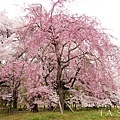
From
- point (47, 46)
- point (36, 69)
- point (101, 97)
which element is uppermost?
point (47, 46)

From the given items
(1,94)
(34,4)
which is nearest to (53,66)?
(34,4)

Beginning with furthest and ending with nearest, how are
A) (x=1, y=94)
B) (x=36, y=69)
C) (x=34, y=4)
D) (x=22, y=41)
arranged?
1. (x=1, y=94)
2. (x=22, y=41)
3. (x=34, y=4)
4. (x=36, y=69)

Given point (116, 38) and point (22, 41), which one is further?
point (22, 41)

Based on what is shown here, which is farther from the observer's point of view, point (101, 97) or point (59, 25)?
point (101, 97)

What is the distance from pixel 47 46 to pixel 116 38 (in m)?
3.86

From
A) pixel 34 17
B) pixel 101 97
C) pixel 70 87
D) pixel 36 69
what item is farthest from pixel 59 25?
pixel 101 97

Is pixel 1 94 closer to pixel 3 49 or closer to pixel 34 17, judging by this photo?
pixel 3 49

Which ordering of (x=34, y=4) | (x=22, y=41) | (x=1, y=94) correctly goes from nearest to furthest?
(x=34, y=4), (x=22, y=41), (x=1, y=94)

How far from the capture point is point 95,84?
15305 mm

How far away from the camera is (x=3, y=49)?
1786 centimetres

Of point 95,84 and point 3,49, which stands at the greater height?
point 3,49

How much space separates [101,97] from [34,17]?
7.69 metres

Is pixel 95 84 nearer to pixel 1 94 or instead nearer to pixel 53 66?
pixel 53 66

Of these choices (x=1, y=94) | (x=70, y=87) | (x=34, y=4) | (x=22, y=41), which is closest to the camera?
(x=34, y=4)
